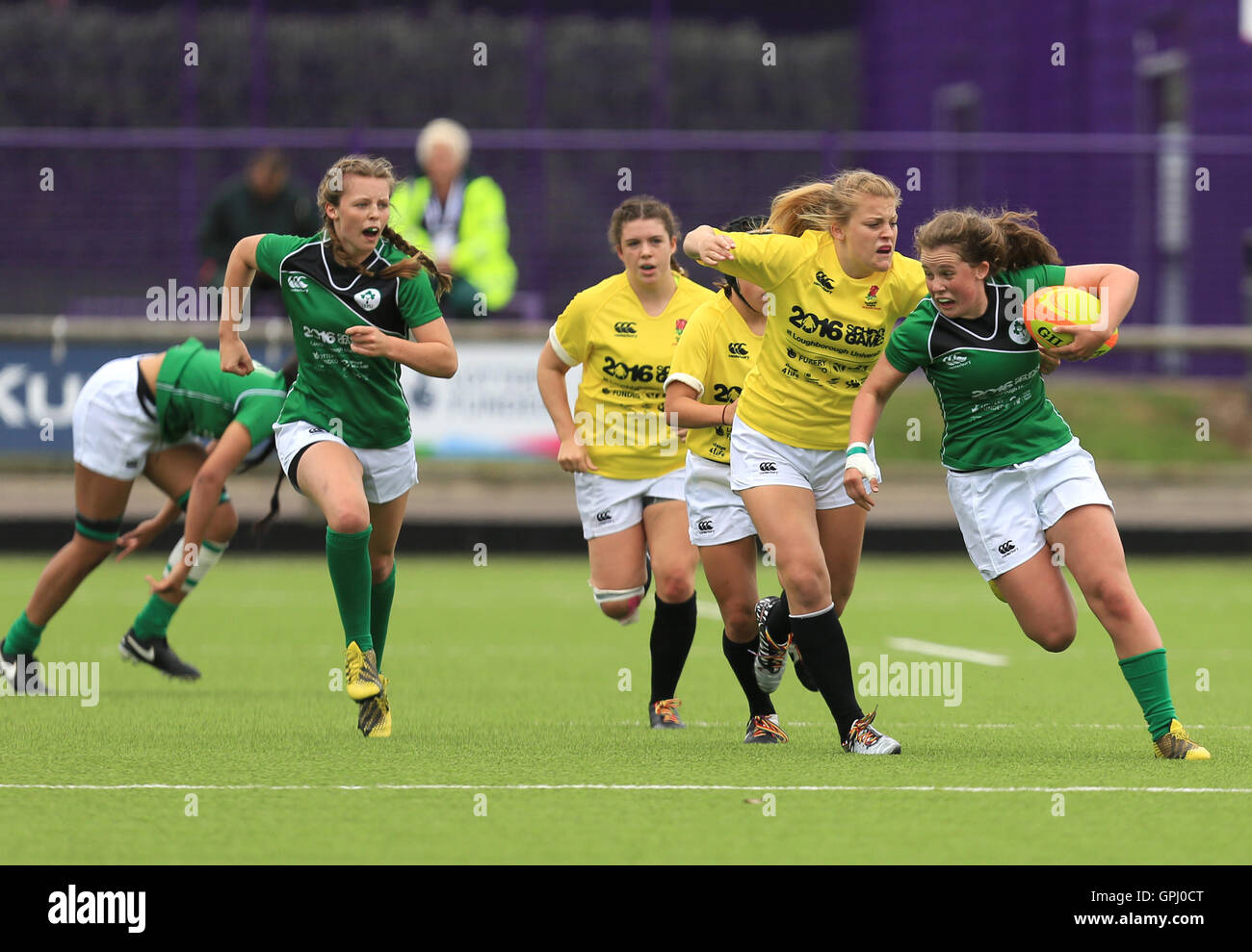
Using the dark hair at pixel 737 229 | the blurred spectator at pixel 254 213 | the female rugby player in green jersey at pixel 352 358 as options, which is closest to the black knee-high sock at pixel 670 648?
the female rugby player in green jersey at pixel 352 358

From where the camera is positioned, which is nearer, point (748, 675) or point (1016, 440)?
point (1016, 440)

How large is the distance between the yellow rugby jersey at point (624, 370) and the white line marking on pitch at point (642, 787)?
90.6 inches

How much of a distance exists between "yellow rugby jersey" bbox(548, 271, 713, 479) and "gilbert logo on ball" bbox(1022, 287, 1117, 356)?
1.91 meters

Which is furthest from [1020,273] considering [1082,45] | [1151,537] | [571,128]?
[571,128]

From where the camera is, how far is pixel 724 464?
7.95 m

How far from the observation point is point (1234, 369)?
19219 mm

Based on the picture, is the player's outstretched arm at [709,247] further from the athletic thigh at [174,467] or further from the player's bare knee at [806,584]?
the athletic thigh at [174,467]

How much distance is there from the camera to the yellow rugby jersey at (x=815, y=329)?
7309mm

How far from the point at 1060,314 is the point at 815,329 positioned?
0.90 meters

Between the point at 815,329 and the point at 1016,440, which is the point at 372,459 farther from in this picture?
the point at 1016,440

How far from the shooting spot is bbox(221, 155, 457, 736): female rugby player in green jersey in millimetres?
7586
